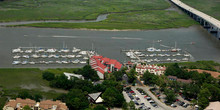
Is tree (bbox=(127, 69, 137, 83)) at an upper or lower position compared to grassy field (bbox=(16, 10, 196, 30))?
lower

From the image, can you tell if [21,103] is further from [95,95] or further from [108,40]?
[108,40]

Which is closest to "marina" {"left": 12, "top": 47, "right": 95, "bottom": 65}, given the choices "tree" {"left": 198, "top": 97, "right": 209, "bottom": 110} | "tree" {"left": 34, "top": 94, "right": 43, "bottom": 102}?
"tree" {"left": 34, "top": 94, "right": 43, "bottom": 102}

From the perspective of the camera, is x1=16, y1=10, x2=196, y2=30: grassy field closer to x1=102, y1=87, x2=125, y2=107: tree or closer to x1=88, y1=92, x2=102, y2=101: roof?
x1=88, y1=92, x2=102, y2=101: roof

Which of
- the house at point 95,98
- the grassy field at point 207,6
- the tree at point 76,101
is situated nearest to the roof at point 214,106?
the house at point 95,98

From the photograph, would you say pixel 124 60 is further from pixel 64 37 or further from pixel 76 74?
pixel 64 37

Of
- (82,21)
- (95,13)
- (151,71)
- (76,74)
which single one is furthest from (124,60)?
(95,13)
